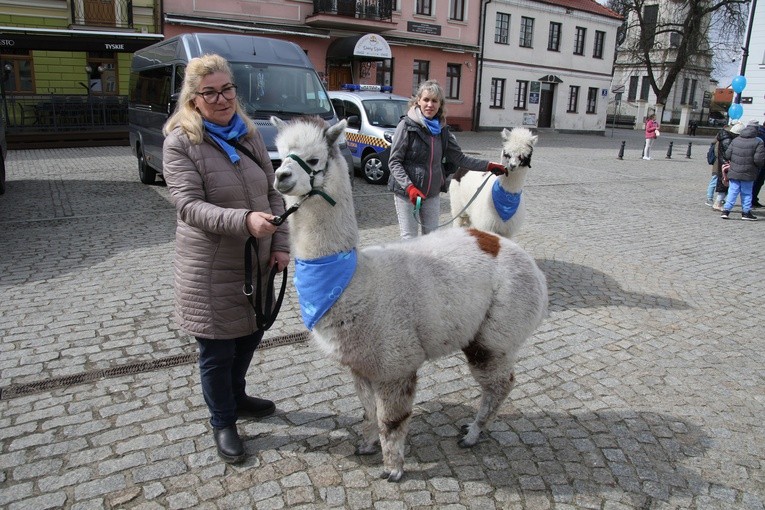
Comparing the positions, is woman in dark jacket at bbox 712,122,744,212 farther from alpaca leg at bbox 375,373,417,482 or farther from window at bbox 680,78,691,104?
window at bbox 680,78,691,104

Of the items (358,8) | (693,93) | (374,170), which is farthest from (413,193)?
(693,93)

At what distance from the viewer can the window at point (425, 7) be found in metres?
30.8

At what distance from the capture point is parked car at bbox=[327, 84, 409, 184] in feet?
42.9

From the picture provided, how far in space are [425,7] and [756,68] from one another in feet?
56.0

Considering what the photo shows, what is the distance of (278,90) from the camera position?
10.0 m

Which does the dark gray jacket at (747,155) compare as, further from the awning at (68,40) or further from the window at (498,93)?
the window at (498,93)

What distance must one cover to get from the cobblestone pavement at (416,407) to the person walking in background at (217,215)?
21.2 inches

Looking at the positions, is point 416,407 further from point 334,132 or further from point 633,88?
point 633,88

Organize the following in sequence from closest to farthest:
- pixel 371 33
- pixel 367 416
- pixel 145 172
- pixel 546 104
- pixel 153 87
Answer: pixel 367 416, pixel 153 87, pixel 145 172, pixel 371 33, pixel 546 104

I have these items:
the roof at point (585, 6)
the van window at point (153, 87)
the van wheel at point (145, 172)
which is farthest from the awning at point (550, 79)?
the van wheel at point (145, 172)

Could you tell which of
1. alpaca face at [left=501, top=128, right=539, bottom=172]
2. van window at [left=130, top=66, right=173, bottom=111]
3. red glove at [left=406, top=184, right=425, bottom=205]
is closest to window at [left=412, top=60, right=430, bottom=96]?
van window at [left=130, top=66, right=173, bottom=111]

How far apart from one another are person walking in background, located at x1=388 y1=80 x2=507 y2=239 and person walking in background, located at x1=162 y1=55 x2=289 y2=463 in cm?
192

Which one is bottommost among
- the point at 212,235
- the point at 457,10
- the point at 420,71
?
the point at 212,235

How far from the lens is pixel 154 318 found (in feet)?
17.2
